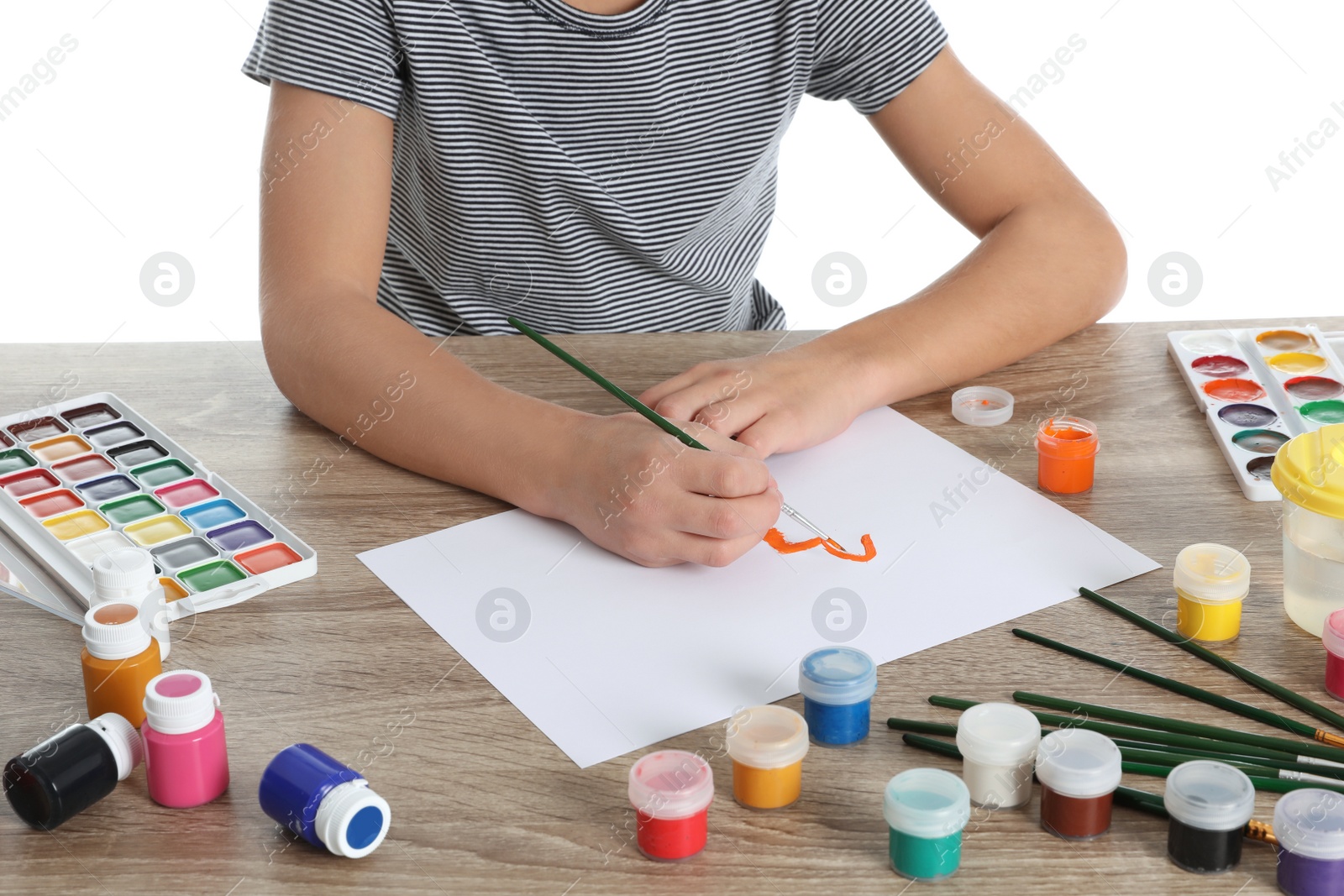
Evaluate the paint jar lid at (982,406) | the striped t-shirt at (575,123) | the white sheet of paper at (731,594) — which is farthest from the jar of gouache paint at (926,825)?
the striped t-shirt at (575,123)

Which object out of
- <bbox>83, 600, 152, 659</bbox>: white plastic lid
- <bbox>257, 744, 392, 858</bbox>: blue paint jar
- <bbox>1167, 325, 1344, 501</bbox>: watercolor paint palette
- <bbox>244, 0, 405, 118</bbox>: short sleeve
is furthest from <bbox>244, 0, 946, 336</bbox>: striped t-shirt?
<bbox>257, 744, 392, 858</bbox>: blue paint jar

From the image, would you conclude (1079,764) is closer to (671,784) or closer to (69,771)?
(671,784)

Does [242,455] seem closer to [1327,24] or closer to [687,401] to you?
[687,401]

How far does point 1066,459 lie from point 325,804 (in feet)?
1.80

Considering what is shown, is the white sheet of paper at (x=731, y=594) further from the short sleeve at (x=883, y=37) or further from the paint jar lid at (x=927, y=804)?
the short sleeve at (x=883, y=37)

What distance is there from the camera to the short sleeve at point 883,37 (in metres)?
1.20

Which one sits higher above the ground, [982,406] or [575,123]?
[575,123]

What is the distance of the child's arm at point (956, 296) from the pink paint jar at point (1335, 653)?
15.2 inches

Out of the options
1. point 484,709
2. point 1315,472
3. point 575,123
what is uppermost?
point 575,123

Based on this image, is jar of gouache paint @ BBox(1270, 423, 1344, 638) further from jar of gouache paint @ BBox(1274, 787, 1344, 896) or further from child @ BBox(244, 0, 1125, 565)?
child @ BBox(244, 0, 1125, 565)

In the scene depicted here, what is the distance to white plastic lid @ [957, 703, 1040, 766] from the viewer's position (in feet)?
1.98

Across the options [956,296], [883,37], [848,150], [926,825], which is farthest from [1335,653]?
[848,150]

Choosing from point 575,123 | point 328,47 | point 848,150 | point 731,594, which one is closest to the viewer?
point 731,594

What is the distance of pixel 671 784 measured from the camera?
59 centimetres
